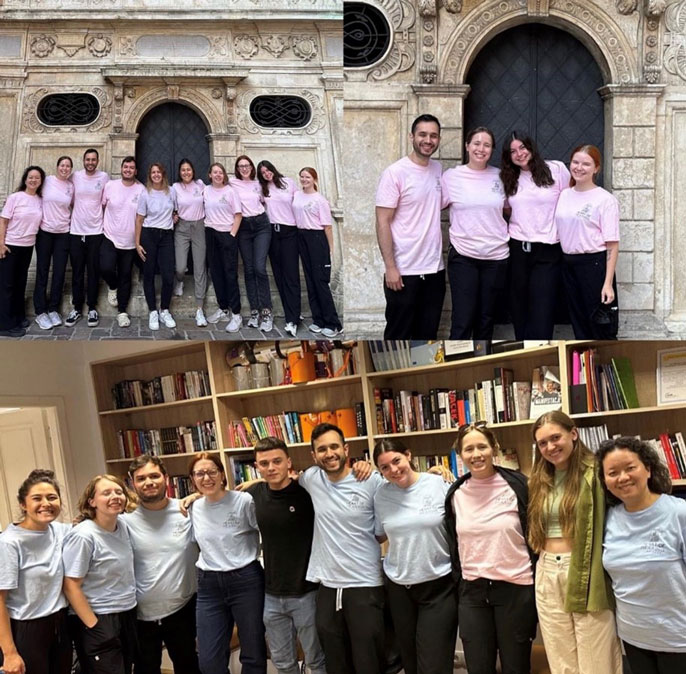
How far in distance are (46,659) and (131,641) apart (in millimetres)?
357

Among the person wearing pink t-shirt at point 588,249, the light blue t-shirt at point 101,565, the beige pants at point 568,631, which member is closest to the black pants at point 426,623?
the beige pants at point 568,631

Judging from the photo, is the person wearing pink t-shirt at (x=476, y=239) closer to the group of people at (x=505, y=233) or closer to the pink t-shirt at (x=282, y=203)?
the group of people at (x=505, y=233)

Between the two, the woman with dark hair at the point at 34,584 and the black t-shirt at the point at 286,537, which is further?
the black t-shirt at the point at 286,537

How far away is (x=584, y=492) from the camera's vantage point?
3.29 m

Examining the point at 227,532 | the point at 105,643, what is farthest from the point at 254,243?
the point at 105,643

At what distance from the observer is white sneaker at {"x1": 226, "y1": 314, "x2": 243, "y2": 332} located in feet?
15.4

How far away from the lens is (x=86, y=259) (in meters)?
4.72

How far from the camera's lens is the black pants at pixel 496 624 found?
11.3 ft

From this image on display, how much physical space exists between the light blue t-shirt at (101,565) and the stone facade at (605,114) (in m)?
1.68

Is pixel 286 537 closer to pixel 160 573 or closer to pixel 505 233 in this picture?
pixel 160 573

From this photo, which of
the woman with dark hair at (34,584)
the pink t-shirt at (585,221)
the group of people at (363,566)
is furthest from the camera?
the pink t-shirt at (585,221)


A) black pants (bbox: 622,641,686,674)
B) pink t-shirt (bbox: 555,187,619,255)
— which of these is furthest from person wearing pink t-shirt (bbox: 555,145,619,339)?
black pants (bbox: 622,641,686,674)

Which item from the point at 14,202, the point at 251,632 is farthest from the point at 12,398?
the point at 251,632

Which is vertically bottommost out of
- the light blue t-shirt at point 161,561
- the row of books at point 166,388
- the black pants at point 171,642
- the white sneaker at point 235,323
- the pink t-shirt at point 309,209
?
the black pants at point 171,642
